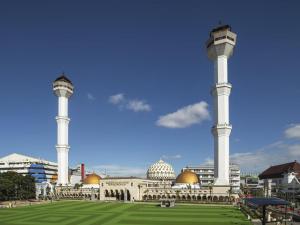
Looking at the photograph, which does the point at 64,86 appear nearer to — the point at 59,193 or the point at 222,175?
the point at 59,193

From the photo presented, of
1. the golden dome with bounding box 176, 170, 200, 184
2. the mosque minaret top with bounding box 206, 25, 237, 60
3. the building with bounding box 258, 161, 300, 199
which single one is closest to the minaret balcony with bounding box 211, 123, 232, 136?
the mosque minaret top with bounding box 206, 25, 237, 60

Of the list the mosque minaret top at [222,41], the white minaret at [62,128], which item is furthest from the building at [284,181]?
the white minaret at [62,128]

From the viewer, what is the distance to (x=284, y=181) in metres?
143

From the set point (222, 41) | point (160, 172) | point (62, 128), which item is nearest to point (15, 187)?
point (62, 128)

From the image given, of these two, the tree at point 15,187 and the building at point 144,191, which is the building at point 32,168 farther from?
the tree at point 15,187

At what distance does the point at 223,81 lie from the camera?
10681 cm

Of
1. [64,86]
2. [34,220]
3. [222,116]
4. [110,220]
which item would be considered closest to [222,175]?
[222,116]

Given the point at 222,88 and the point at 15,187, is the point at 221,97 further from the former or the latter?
the point at 15,187

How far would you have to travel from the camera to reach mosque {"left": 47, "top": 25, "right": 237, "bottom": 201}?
104 m

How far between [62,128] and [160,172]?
44514 mm

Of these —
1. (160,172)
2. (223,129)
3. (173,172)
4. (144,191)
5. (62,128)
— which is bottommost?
(144,191)

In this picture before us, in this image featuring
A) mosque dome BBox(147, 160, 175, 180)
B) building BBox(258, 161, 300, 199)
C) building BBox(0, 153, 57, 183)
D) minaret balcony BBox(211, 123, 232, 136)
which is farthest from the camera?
building BBox(0, 153, 57, 183)

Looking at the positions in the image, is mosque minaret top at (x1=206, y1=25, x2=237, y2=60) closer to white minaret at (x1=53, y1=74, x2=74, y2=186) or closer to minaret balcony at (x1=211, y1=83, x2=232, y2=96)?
minaret balcony at (x1=211, y1=83, x2=232, y2=96)

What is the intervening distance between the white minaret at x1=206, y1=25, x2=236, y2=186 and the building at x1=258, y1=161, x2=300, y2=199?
27.8m
